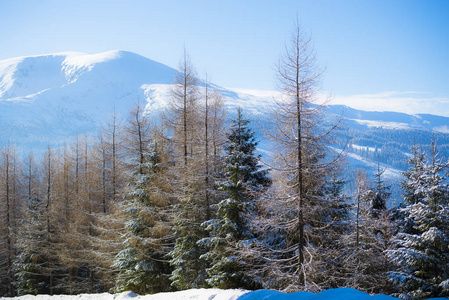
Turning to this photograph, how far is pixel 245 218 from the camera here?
11.4m

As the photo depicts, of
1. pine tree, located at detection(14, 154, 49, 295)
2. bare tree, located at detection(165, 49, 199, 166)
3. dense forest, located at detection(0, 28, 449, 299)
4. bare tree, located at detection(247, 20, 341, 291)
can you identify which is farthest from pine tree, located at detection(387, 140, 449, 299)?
pine tree, located at detection(14, 154, 49, 295)

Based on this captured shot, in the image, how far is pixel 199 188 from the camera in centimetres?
1451

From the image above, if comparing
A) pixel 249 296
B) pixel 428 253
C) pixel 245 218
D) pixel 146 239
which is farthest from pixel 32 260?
pixel 428 253

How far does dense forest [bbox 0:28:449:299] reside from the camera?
891cm

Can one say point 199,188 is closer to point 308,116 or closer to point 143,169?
point 143,169

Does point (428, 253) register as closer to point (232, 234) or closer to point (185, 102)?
point (232, 234)

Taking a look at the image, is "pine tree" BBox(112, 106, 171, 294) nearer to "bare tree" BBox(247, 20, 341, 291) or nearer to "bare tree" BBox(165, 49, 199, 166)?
"bare tree" BBox(165, 49, 199, 166)

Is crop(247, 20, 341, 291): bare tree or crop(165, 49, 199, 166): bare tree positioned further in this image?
crop(165, 49, 199, 166): bare tree

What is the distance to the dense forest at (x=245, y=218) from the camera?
8914mm

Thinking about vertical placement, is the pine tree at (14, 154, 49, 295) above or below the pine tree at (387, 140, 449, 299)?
below

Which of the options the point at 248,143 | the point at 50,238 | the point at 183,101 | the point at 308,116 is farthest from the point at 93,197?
the point at 308,116

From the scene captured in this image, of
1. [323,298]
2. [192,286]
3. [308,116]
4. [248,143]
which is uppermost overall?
[308,116]

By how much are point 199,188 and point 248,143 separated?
12.9 feet

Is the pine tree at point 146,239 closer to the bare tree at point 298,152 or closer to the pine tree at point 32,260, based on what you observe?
the bare tree at point 298,152
